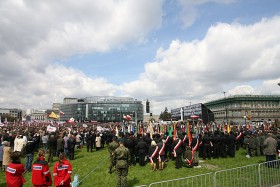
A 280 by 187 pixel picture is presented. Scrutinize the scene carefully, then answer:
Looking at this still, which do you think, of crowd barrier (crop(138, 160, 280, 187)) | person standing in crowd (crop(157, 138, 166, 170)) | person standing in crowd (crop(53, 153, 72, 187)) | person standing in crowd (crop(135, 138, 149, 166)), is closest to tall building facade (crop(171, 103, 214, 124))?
person standing in crowd (crop(135, 138, 149, 166))

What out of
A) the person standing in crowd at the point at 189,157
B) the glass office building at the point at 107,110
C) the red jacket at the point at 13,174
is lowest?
the person standing in crowd at the point at 189,157

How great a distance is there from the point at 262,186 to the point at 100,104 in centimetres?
16624

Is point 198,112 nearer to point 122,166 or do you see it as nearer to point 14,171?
point 122,166

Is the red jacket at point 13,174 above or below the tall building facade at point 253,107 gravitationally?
below

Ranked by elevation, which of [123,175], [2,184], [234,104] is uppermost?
[234,104]

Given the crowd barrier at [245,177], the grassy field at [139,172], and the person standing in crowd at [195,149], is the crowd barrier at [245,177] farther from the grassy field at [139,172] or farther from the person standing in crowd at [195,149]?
the person standing in crowd at [195,149]

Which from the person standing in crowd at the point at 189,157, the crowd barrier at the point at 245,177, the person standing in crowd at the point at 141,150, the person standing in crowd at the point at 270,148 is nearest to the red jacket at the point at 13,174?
the crowd barrier at the point at 245,177

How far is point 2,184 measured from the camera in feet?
39.3

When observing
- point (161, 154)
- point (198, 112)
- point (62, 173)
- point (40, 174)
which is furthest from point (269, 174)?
point (198, 112)

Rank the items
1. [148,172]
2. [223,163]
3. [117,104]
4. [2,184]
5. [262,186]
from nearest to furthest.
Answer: [262,186] → [2,184] → [148,172] → [223,163] → [117,104]

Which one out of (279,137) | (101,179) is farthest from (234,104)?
(101,179)

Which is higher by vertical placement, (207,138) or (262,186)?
(207,138)

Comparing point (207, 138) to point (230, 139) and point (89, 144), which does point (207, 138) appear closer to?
point (230, 139)

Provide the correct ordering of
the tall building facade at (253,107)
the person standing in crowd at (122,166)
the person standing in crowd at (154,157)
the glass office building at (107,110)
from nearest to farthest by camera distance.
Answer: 1. the person standing in crowd at (122,166)
2. the person standing in crowd at (154,157)
3. the tall building facade at (253,107)
4. the glass office building at (107,110)
